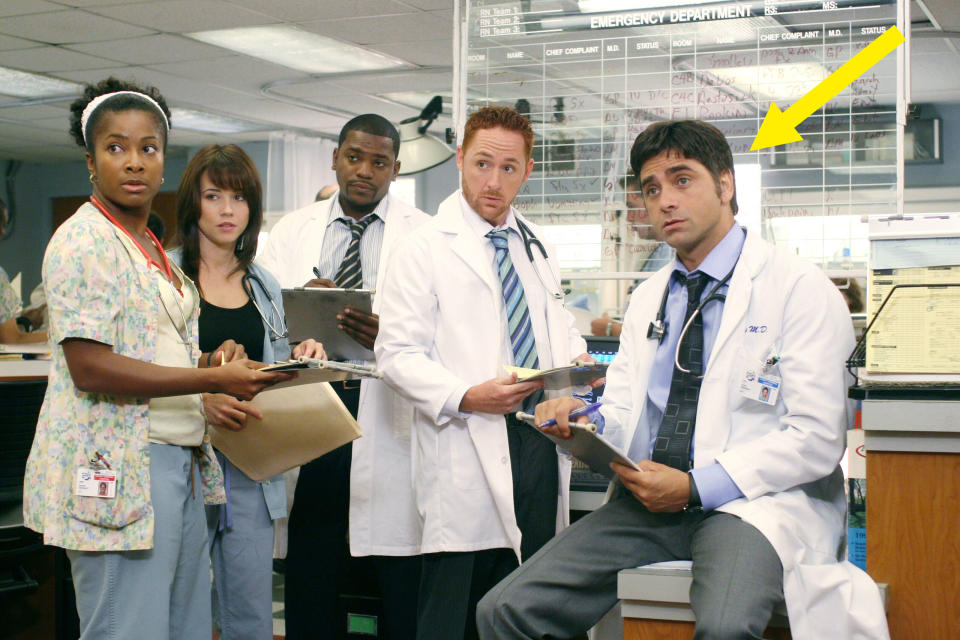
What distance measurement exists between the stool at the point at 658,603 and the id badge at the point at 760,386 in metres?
0.35

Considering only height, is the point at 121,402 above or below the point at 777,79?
below

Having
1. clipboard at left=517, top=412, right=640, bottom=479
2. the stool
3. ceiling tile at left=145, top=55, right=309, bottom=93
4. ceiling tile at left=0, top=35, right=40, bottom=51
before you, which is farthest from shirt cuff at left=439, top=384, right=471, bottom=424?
ceiling tile at left=0, top=35, right=40, bottom=51

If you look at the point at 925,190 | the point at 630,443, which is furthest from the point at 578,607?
the point at 925,190

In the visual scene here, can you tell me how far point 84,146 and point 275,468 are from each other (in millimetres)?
864

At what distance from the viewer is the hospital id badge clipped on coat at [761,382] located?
1.82 meters

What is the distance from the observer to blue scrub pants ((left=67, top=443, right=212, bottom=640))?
67.6 inches

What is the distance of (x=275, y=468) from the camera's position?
2.31 m

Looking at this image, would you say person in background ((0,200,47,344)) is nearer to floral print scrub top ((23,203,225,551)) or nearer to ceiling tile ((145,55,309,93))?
ceiling tile ((145,55,309,93))

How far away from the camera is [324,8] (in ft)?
17.5

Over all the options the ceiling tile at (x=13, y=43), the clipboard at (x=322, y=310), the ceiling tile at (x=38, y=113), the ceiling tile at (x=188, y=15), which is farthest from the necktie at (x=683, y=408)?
the ceiling tile at (x=38, y=113)

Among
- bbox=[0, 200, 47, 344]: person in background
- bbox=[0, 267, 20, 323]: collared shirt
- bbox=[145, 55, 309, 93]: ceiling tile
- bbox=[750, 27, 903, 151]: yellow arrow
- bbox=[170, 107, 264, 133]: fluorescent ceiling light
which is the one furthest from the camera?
bbox=[170, 107, 264, 133]: fluorescent ceiling light

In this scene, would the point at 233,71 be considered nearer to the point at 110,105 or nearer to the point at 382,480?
the point at 382,480

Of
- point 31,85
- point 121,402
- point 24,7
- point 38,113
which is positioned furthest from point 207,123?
point 121,402

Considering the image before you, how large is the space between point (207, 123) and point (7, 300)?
15.5ft
